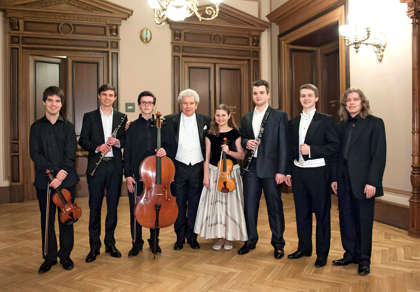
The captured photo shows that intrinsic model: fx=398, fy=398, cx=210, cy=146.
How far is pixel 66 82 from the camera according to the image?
6.25m

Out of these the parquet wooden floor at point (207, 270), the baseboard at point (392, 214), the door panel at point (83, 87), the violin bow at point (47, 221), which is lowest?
the parquet wooden floor at point (207, 270)

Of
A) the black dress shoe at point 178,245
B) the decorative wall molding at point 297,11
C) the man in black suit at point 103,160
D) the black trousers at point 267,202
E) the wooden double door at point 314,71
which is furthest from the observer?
the wooden double door at point 314,71

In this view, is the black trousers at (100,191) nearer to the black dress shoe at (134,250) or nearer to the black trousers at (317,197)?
the black dress shoe at (134,250)

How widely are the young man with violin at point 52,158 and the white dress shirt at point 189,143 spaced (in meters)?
0.88

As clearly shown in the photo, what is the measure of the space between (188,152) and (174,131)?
0.69ft

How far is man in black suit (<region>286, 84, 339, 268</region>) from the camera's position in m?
2.95

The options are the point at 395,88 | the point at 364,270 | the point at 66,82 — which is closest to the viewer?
the point at 364,270

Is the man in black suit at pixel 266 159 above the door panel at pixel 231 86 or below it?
below

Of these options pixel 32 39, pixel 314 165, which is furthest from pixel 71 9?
pixel 314 165

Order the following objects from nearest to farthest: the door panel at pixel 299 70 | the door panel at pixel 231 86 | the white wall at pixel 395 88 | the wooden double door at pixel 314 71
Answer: the white wall at pixel 395 88, the wooden double door at pixel 314 71, the door panel at pixel 299 70, the door panel at pixel 231 86

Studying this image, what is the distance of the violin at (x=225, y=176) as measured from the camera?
3137mm

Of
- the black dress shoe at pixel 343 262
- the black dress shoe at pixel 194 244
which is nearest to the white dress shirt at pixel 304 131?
the black dress shoe at pixel 343 262

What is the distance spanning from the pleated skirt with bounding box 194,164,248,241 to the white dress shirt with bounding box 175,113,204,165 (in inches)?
7.0

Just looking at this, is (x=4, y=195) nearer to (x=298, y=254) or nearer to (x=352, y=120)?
(x=298, y=254)
